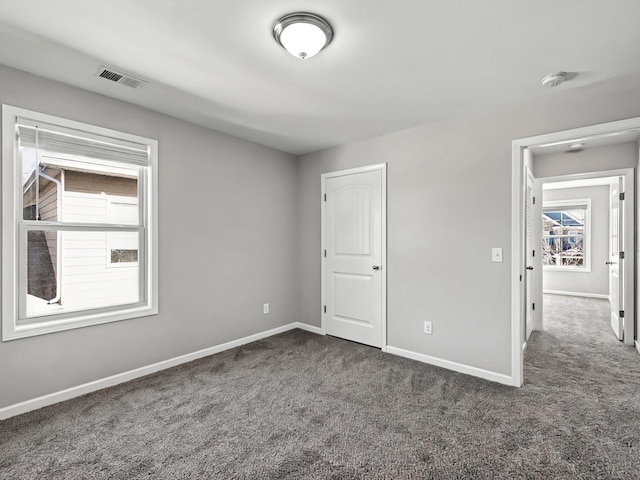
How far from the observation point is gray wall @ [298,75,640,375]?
8.48 ft

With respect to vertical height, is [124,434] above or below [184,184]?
below

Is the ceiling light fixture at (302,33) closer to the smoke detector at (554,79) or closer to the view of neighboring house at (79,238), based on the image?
the smoke detector at (554,79)

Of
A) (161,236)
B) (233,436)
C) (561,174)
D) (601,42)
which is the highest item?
(601,42)

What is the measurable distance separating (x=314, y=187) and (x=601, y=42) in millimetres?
2971

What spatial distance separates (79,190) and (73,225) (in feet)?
0.97

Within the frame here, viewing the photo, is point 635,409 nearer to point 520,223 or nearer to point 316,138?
point 520,223

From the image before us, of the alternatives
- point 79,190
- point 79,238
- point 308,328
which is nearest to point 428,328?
point 308,328

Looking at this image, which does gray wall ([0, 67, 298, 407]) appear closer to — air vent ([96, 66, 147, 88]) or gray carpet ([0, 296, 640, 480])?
gray carpet ([0, 296, 640, 480])

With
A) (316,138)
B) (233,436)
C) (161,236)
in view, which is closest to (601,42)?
(316,138)

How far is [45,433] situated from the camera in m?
2.06

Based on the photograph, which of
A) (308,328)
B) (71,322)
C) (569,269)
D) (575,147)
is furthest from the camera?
(569,269)

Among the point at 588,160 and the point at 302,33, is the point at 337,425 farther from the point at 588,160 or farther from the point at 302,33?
the point at 588,160

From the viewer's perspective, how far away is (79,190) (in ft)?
8.59

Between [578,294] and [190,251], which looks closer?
[190,251]
